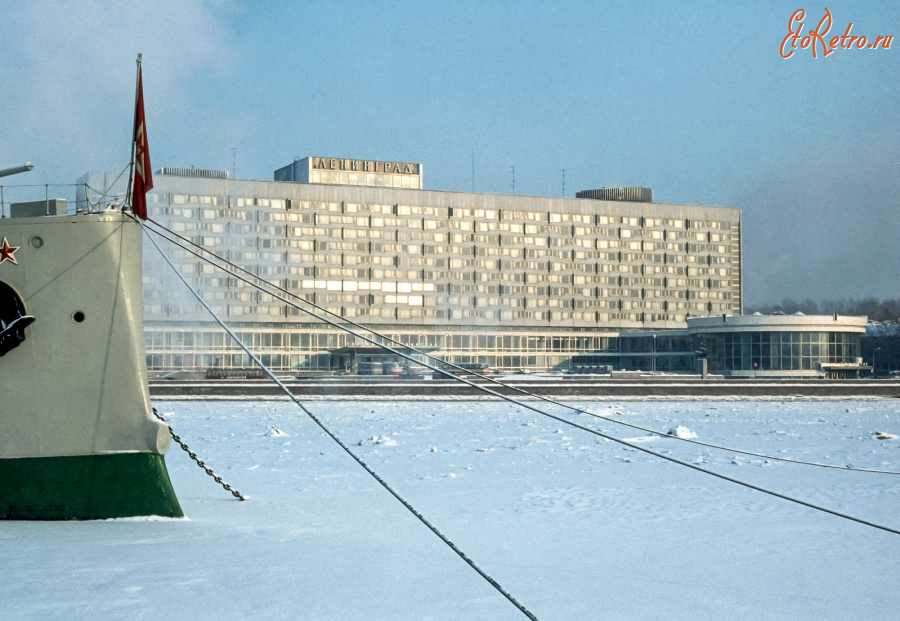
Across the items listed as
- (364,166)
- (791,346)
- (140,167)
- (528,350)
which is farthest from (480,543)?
(364,166)

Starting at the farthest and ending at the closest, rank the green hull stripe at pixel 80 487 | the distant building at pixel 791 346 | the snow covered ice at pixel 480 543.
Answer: the distant building at pixel 791 346
the green hull stripe at pixel 80 487
the snow covered ice at pixel 480 543

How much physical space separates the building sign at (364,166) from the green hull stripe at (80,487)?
120m

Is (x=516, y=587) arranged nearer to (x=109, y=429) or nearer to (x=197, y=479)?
(x=109, y=429)

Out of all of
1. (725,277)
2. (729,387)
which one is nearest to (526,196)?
(725,277)

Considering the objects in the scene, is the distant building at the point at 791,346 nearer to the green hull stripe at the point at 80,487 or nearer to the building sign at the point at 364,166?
the building sign at the point at 364,166

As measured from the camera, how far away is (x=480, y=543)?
12703 mm

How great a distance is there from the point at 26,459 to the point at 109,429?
1.26 meters

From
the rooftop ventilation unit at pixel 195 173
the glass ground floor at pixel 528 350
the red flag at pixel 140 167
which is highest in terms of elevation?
the rooftop ventilation unit at pixel 195 173

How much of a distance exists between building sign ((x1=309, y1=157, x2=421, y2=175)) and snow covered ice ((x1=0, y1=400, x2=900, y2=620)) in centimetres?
11149

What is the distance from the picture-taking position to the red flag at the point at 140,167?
1384 centimetres

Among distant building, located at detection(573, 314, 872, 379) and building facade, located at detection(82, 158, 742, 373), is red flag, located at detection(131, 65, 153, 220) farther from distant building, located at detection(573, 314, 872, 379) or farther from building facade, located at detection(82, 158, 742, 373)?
building facade, located at detection(82, 158, 742, 373)

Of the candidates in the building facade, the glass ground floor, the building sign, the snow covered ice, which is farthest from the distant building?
the snow covered ice

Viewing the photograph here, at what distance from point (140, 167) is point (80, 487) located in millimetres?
4973

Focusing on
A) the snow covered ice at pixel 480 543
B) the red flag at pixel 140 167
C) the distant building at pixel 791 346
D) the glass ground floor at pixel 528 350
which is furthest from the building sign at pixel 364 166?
the red flag at pixel 140 167
